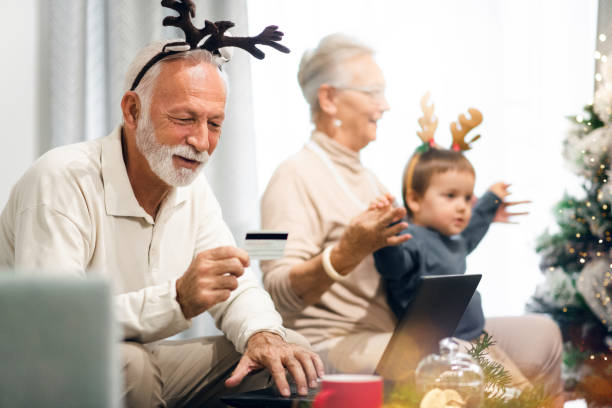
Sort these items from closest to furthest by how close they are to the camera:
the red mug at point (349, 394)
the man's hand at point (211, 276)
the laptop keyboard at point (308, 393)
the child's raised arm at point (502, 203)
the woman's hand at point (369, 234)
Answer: the red mug at point (349, 394) → the laptop keyboard at point (308, 393) → the man's hand at point (211, 276) → the woman's hand at point (369, 234) → the child's raised arm at point (502, 203)

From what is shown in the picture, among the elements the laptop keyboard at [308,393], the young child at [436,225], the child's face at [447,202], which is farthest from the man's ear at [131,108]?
the child's face at [447,202]

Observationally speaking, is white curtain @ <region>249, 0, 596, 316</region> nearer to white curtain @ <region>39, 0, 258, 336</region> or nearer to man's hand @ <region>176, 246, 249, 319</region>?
white curtain @ <region>39, 0, 258, 336</region>

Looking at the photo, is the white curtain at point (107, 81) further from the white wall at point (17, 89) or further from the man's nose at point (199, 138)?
the man's nose at point (199, 138)

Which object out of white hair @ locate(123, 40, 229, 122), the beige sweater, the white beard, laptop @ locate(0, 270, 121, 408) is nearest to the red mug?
laptop @ locate(0, 270, 121, 408)

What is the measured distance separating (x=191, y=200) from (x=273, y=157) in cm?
102

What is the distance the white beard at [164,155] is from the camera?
A: 1.63m

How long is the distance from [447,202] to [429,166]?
0.14 meters

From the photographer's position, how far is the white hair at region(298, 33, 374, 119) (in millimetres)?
2408

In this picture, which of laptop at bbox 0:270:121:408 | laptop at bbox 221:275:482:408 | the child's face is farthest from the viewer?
the child's face

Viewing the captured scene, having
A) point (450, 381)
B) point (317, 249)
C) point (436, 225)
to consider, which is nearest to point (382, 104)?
point (436, 225)

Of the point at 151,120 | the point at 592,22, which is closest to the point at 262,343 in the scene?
the point at 151,120

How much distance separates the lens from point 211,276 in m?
1.44

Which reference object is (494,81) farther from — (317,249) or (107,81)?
(107,81)

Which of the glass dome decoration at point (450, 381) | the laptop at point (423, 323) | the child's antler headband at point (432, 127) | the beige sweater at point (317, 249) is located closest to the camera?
the glass dome decoration at point (450, 381)
